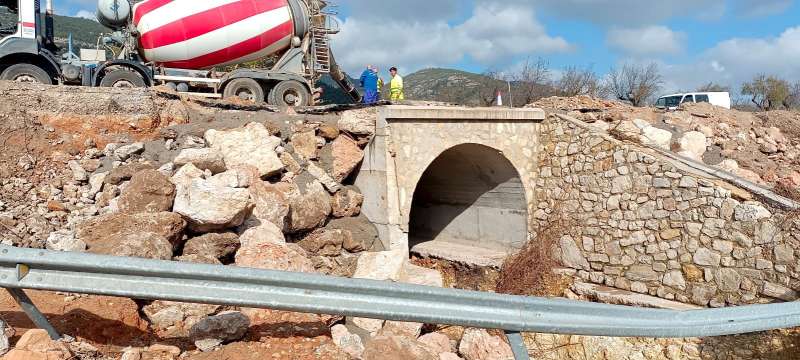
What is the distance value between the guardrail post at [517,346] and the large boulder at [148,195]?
11.2 feet

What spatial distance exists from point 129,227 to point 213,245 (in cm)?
64

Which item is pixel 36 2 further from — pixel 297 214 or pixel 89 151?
pixel 297 214

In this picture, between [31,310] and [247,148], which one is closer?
[31,310]

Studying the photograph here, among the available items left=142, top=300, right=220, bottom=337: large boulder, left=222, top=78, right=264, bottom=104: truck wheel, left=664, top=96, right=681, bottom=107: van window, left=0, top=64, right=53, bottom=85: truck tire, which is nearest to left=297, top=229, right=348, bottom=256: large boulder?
left=142, top=300, right=220, bottom=337: large boulder

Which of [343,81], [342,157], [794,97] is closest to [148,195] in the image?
[342,157]

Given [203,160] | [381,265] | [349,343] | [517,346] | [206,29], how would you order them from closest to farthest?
[517,346] → [349,343] → [203,160] → [381,265] → [206,29]

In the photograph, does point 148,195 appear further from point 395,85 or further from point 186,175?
point 395,85

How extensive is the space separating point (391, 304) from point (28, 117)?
5.14 metres

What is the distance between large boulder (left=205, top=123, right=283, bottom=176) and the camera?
19.5ft

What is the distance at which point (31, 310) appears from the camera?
2137 millimetres

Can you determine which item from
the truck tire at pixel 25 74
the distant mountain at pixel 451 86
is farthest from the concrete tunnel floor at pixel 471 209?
the distant mountain at pixel 451 86

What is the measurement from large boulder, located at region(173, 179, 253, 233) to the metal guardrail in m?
2.05

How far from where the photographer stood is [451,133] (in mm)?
7793

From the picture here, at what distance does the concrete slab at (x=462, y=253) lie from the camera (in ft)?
28.2
